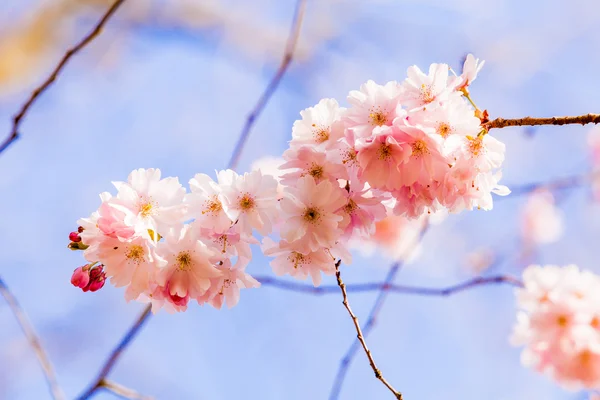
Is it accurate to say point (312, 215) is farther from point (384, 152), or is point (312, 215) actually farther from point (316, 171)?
point (384, 152)

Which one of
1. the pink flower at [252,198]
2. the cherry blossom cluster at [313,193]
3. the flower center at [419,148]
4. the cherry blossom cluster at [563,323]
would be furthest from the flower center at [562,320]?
the pink flower at [252,198]

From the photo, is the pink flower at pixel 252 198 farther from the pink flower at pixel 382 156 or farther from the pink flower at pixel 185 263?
the pink flower at pixel 382 156

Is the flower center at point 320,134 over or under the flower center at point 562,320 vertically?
under

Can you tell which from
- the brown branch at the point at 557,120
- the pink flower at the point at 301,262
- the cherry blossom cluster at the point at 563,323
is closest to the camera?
the brown branch at the point at 557,120

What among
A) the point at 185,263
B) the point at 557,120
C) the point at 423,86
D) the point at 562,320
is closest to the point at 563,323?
the point at 562,320

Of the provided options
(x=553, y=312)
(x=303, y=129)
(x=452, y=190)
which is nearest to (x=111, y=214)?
(x=303, y=129)

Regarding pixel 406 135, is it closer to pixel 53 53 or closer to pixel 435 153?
pixel 435 153
